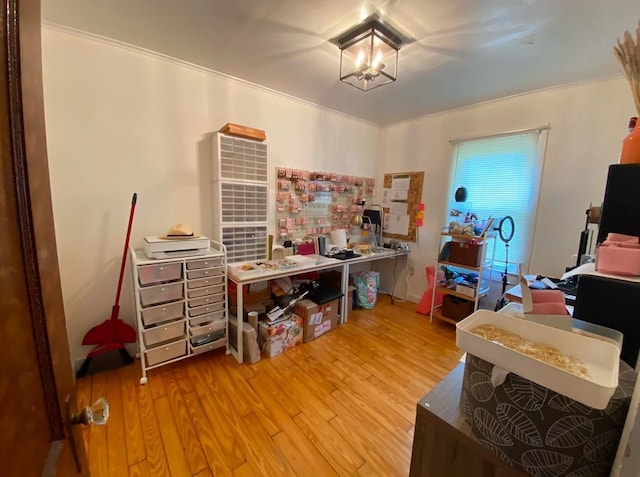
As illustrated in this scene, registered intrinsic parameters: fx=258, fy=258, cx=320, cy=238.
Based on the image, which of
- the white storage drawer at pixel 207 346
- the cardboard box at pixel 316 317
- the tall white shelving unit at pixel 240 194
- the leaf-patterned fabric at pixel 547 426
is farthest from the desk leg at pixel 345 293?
the leaf-patterned fabric at pixel 547 426

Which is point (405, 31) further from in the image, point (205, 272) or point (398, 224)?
point (398, 224)

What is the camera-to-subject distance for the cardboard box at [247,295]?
2423 millimetres

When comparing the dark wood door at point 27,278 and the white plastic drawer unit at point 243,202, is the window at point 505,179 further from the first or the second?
the dark wood door at point 27,278

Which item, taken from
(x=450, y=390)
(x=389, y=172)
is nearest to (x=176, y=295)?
(x=450, y=390)

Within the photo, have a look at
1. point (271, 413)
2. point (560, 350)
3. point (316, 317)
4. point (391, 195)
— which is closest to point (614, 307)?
Result: point (560, 350)

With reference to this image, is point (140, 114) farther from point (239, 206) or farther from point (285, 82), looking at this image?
point (285, 82)

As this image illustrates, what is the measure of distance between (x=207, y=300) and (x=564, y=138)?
362 centimetres

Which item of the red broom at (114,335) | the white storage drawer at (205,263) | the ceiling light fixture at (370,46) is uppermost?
the ceiling light fixture at (370,46)

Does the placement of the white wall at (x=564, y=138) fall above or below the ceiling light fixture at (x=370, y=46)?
below

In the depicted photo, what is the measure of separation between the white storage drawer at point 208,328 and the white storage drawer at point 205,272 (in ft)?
1.40

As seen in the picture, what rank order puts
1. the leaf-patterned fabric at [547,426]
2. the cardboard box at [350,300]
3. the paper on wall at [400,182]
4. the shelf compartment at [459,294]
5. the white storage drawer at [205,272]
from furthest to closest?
the paper on wall at [400,182], the cardboard box at [350,300], the shelf compartment at [459,294], the white storage drawer at [205,272], the leaf-patterned fabric at [547,426]

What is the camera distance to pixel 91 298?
211cm

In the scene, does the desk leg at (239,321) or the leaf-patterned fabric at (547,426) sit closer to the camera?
the leaf-patterned fabric at (547,426)

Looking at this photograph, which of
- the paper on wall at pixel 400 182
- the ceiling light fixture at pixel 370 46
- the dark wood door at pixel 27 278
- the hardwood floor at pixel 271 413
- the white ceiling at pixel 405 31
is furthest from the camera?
the paper on wall at pixel 400 182
